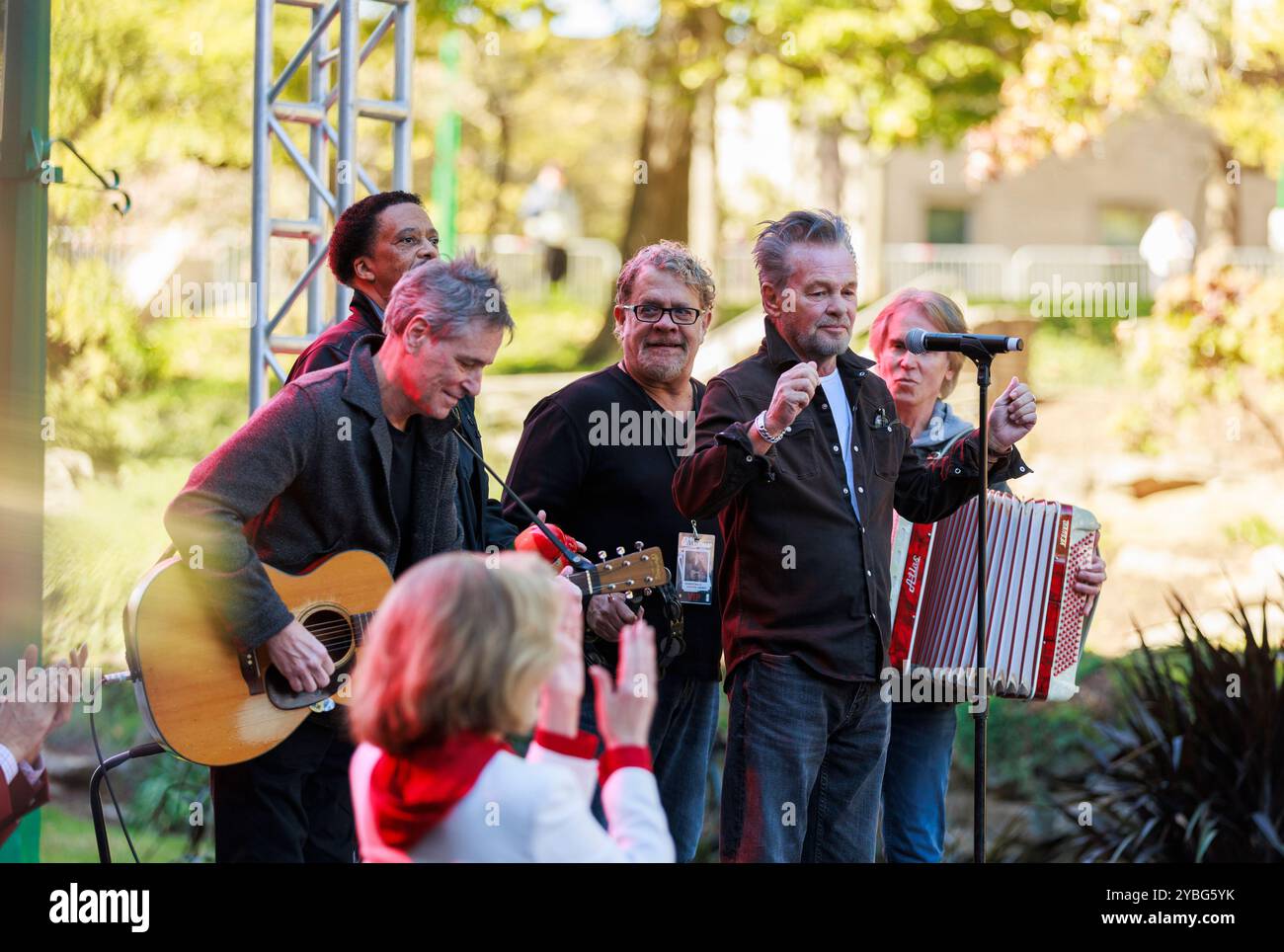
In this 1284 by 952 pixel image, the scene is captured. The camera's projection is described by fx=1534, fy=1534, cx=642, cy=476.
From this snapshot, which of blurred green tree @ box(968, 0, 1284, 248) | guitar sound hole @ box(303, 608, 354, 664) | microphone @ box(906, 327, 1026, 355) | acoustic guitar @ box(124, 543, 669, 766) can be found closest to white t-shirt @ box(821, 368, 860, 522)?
microphone @ box(906, 327, 1026, 355)

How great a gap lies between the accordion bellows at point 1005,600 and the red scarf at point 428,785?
78.3 inches

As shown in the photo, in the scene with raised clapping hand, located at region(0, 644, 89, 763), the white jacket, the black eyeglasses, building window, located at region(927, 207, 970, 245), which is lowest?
the white jacket

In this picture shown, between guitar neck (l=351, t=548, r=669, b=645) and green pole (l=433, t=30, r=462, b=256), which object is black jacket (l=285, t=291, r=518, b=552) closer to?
guitar neck (l=351, t=548, r=669, b=645)

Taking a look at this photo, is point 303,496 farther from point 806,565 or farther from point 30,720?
point 806,565

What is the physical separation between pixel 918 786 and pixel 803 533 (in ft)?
3.91

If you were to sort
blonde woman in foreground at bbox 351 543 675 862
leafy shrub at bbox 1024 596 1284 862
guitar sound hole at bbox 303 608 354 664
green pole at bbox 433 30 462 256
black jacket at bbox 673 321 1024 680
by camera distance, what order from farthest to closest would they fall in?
1. green pole at bbox 433 30 462 256
2. leafy shrub at bbox 1024 596 1284 862
3. black jacket at bbox 673 321 1024 680
4. guitar sound hole at bbox 303 608 354 664
5. blonde woman in foreground at bbox 351 543 675 862

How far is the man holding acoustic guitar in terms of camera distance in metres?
3.52

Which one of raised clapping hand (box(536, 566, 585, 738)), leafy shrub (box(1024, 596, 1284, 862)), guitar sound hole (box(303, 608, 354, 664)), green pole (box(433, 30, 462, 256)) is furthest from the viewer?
green pole (box(433, 30, 462, 256))

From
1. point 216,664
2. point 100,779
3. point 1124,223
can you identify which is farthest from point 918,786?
point 1124,223

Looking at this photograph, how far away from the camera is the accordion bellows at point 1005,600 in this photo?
4.37 meters

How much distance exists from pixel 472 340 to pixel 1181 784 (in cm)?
449
